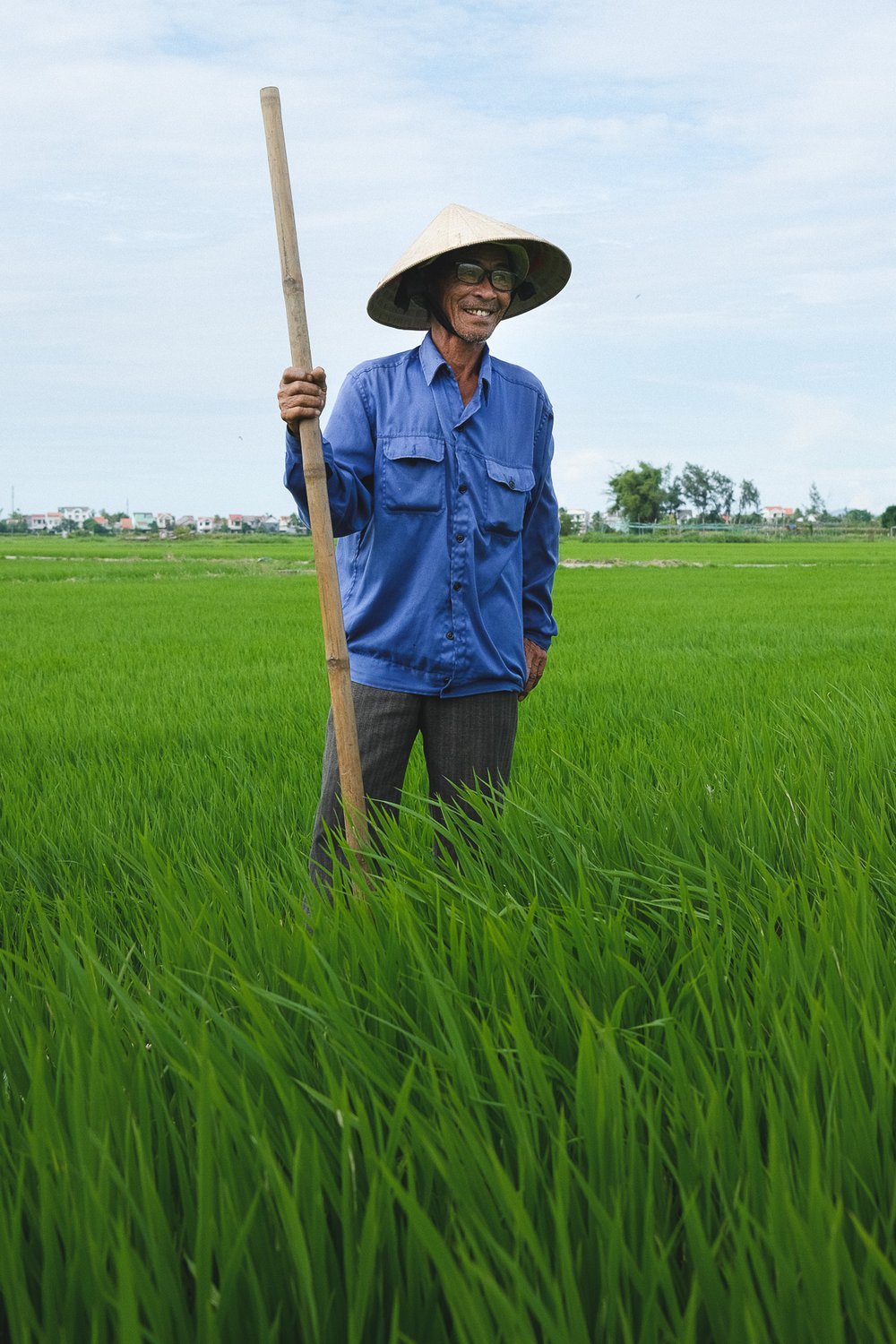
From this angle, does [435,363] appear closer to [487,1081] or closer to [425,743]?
[425,743]

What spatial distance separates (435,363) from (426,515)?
1.13ft

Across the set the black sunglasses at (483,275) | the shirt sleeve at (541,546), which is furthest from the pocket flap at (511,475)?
the black sunglasses at (483,275)

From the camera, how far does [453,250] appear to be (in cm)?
241

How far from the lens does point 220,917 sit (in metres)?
1.87

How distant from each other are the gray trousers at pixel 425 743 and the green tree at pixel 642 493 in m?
81.3

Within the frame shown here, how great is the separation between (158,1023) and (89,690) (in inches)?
209

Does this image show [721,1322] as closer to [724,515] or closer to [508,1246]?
[508,1246]

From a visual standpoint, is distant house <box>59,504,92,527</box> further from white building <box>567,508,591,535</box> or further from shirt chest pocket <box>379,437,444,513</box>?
shirt chest pocket <box>379,437,444,513</box>

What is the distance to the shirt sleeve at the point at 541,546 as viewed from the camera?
2812mm

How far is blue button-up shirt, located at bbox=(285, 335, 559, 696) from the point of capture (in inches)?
99.8

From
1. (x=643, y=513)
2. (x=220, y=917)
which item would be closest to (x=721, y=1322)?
(x=220, y=917)

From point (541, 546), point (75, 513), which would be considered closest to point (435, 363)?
point (541, 546)

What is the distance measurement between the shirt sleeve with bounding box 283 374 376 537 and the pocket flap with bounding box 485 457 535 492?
277 mm

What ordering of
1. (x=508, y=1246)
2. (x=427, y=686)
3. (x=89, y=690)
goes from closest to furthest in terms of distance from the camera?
1. (x=508, y=1246)
2. (x=427, y=686)
3. (x=89, y=690)
